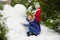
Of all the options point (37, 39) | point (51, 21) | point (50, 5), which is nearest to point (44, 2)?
point (50, 5)

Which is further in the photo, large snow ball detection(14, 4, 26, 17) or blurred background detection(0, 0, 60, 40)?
large snow ball detection(14, 4, 26, 17)

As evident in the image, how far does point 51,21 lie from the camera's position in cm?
726

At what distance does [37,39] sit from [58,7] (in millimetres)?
1346

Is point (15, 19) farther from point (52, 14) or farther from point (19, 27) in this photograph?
point (52, 14)

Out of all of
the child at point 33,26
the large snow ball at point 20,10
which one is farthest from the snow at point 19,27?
the child at point 33,26

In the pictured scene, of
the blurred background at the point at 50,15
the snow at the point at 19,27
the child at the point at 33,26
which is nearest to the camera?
the snow at the point at 19,27

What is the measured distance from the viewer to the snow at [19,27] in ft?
22.1

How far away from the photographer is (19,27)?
747 cm

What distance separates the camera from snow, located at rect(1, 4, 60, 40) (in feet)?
22.1

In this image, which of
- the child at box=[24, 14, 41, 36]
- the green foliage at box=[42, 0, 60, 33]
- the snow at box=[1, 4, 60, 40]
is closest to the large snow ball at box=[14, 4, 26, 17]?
the snow at box=[1, 4, 60, 40]

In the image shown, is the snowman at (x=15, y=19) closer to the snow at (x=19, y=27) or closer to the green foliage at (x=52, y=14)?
the snow at (x=19, y=27)

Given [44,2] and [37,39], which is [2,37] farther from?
[44,2]

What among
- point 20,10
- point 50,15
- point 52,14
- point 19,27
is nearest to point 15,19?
point 20,10

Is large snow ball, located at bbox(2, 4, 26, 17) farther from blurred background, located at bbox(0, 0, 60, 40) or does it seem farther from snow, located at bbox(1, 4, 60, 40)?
blurred background, located at bbox(0, 0, 60, 40)
